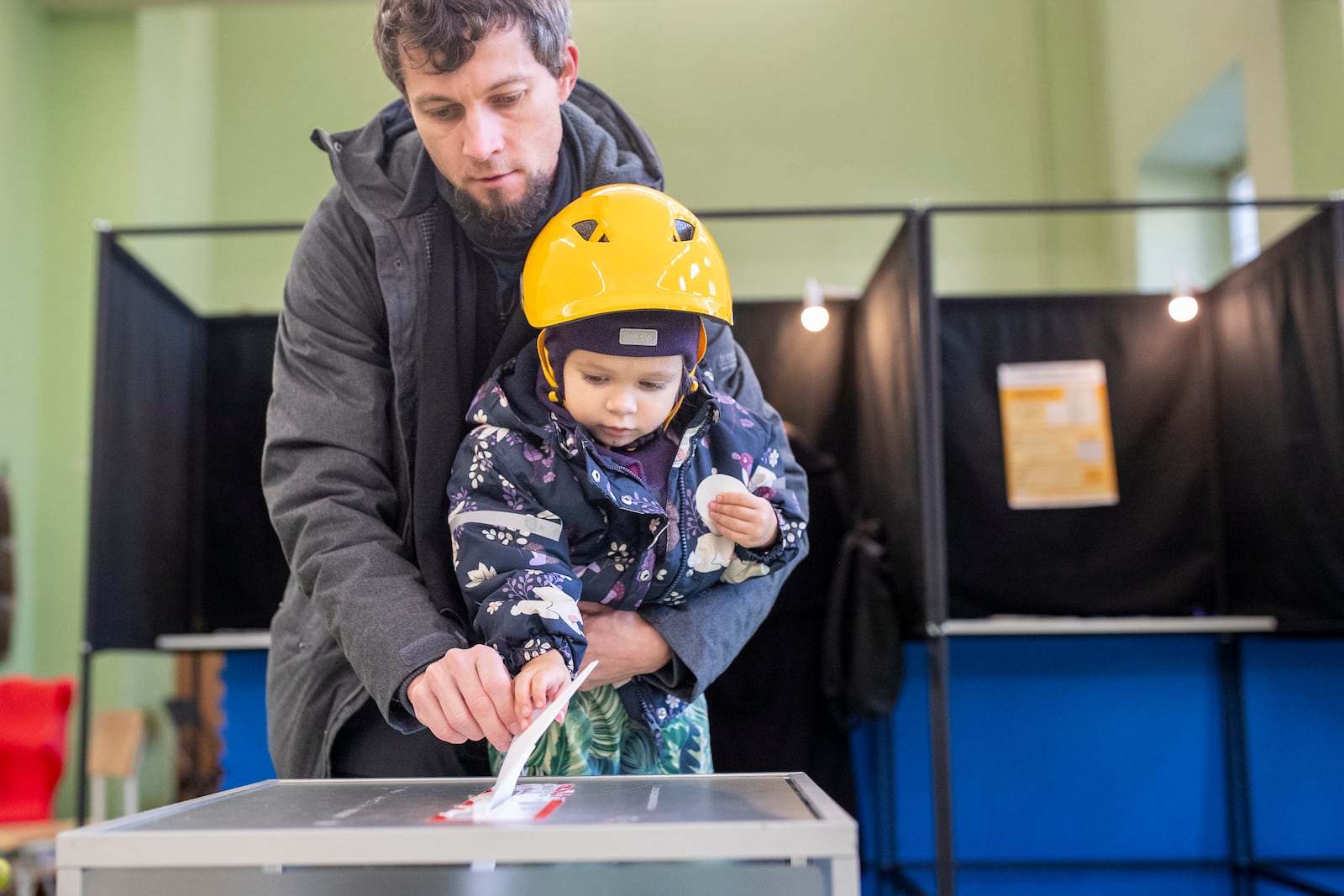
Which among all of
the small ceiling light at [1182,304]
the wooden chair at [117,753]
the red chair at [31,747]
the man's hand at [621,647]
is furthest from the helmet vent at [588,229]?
the wooden chair at [117,753]

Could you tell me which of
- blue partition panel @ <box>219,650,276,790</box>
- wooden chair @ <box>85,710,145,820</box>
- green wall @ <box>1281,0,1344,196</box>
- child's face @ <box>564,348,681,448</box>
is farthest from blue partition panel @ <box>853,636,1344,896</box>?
wooden chair @ <box>85,710,145,820</box>

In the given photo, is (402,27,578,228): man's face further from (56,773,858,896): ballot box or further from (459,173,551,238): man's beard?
(56,773,858,896): ballot box

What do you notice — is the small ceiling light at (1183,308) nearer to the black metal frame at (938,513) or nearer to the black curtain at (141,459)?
the black metal frame at (938,513)

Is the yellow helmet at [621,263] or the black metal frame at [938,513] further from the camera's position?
the black metal frame at [938,513]

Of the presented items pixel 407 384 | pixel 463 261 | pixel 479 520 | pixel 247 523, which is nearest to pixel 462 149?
pixel 463 261

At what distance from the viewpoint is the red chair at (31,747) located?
400 centimetres

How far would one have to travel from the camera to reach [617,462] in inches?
49.4

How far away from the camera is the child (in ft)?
3.97

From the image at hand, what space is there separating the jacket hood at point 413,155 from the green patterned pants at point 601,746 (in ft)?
1.95

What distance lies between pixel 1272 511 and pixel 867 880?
1.63 meters

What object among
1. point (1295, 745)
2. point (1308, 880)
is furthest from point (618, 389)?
point (1308, 880)

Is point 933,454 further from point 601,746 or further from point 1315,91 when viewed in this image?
point 601,746

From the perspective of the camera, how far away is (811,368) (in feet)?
12.5

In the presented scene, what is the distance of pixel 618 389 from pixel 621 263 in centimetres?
13
